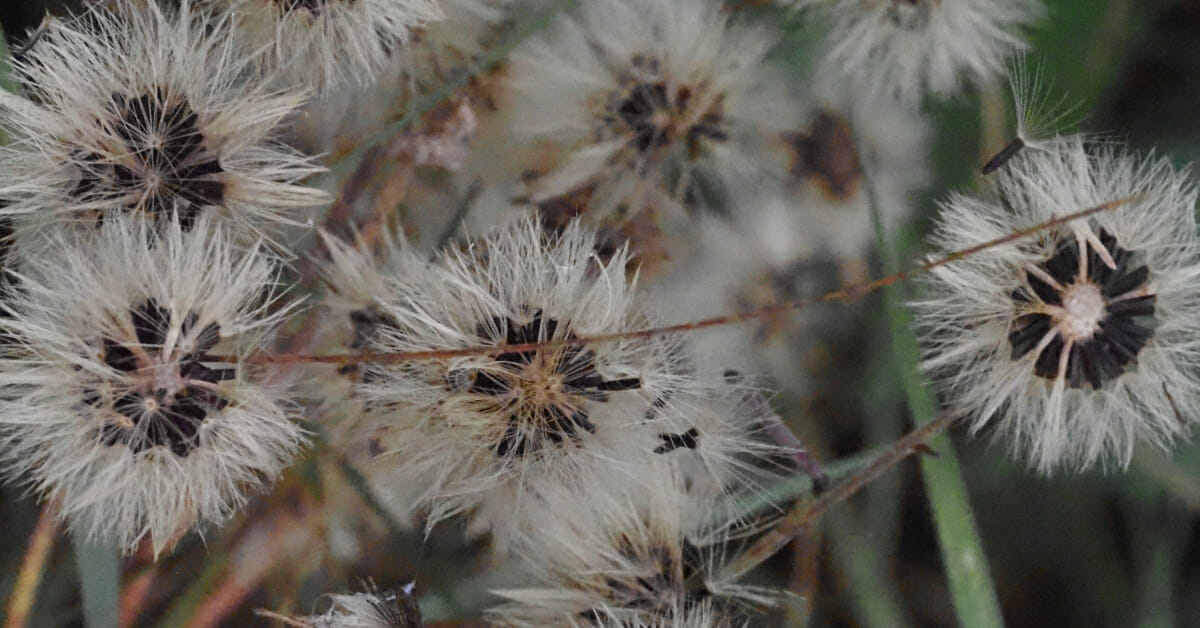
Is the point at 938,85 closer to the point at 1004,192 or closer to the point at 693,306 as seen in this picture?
the point at 1004,192

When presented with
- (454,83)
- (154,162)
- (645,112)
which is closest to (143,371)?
(154,162)

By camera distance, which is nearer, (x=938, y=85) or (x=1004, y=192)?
(x=1004, y=192)

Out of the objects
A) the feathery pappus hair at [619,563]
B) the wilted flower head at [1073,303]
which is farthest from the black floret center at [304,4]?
the wilted flower head at [1073,303]

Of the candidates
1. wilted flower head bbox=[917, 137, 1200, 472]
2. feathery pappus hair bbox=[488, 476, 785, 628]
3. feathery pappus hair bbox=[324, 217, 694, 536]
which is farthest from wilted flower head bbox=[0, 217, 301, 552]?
wilted flower head bbox=[917, 137, 1200, 472]

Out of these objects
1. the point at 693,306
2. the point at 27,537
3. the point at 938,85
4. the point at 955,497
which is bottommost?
the point at 27,537

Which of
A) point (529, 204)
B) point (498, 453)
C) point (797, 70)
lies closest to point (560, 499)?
point (498, 453)

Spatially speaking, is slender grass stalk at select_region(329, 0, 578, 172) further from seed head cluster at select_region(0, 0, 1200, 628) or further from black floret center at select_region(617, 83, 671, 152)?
black floret center at select_region(617, 83, 671, 152)

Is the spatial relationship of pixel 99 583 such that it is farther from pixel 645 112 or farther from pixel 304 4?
pixel 645 112
